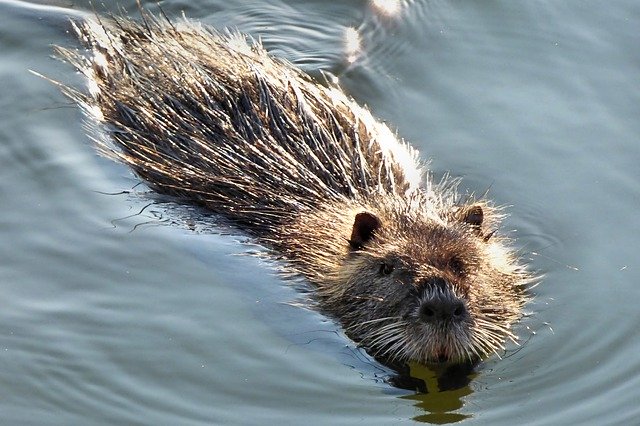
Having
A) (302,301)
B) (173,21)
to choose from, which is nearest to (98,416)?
(302,301)

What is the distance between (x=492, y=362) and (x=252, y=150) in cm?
178

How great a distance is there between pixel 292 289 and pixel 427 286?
97cm

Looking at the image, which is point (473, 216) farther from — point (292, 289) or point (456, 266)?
point (292, 289)

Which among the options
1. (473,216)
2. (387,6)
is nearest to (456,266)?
(473,216)

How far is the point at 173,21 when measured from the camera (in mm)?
9016

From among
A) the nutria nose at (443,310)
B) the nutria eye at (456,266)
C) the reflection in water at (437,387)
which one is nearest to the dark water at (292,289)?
the reflection in water at (437,387)

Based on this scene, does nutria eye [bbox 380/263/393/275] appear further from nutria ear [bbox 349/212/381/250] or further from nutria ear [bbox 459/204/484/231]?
nutria ear [bbox 459/204/484/231]

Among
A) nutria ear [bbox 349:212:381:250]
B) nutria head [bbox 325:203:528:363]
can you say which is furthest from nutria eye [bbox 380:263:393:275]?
nutria ear [bbox 349:212:381:250]

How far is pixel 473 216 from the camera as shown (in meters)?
6.22

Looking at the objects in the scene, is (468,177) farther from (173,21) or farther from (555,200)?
(173,21)

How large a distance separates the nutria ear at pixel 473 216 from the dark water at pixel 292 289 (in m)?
0.48

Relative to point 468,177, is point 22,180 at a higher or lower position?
higher

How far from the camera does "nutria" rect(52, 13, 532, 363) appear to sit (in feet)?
19.0

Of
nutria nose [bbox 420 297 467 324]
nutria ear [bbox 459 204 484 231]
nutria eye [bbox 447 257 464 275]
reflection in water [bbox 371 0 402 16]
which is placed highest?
reflection in water [bbox 371 0 402 16]
